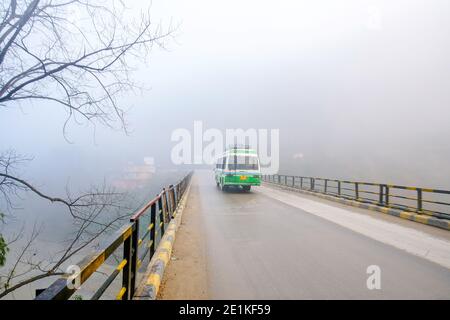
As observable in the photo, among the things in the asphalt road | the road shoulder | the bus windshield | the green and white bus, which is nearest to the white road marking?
the asphalt road

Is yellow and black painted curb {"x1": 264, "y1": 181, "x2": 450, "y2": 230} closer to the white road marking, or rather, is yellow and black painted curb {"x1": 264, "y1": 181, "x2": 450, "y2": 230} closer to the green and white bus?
the white road marking

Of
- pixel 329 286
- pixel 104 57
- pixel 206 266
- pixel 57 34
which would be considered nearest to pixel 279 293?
pixel 329 286

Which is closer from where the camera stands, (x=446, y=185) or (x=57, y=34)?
(x=57, y=34)

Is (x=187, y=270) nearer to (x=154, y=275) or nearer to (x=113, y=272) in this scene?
(x=154, y=275)

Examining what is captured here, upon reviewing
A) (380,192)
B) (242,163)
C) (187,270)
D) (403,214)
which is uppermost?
(242,163)

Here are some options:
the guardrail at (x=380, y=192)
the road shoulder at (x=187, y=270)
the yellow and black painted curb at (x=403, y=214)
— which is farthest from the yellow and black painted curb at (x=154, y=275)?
the yellow and black painted curb at (x=403, y=214)

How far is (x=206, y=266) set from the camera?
17.1 feet

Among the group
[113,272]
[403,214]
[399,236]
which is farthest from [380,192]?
[113,272]

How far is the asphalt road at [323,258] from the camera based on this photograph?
402 cm

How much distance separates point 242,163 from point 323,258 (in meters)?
14.6

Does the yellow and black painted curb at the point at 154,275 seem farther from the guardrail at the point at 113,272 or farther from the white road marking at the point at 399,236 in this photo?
the white road marking at the point at 399,236

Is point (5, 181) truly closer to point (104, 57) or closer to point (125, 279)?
point (104, 57)

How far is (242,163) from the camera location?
1997 cm
